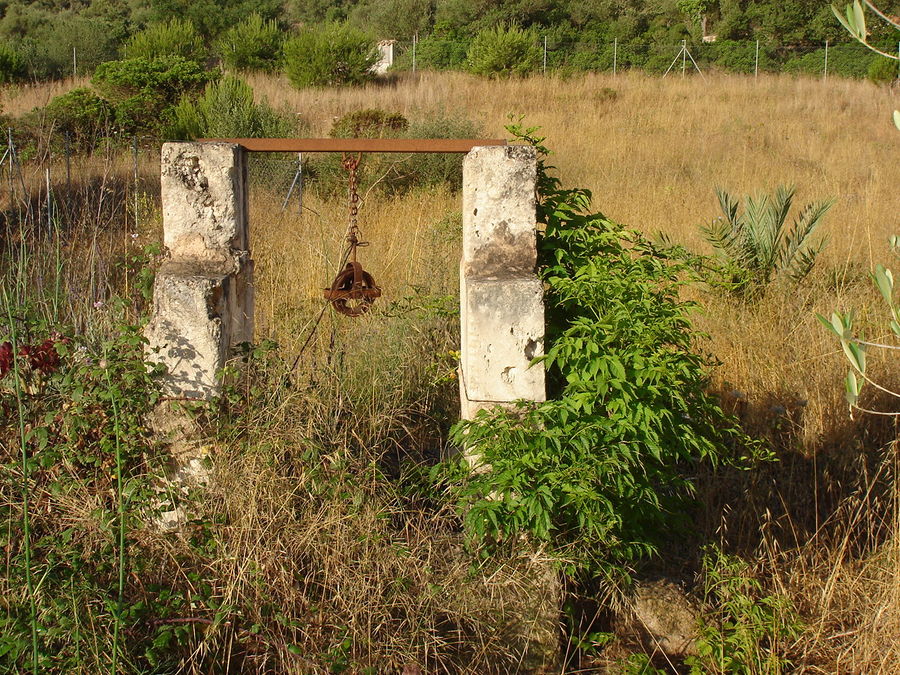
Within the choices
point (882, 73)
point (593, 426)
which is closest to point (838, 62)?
point (882, 73)

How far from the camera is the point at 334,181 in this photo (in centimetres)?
946

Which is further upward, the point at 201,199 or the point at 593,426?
the point at 201,199

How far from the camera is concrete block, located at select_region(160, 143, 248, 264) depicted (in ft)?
9.50

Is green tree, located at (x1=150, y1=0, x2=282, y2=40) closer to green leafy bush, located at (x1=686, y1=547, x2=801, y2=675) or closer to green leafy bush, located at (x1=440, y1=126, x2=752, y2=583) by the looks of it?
green leafy bush, located at (x1=440, y1=126, x2=752, y2=583)

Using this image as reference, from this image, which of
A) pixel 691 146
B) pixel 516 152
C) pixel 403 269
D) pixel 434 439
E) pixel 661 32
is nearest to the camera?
pixel 516 152

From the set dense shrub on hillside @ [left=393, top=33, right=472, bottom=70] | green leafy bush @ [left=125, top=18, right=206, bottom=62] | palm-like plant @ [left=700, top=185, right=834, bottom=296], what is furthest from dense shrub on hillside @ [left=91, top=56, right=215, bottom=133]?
palm-like plant @ [left=700, top=185, right=834, bottom=296]

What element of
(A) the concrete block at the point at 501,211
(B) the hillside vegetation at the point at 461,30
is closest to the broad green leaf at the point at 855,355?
(A) the concrete block at the point at 501,211

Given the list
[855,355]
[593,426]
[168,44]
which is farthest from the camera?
[168,44]

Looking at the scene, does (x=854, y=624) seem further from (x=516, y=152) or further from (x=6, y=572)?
(x=6, y=572)

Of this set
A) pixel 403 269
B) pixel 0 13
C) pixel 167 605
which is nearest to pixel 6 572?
pixel 167 605

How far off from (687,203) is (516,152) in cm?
579

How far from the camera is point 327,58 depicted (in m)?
16.6

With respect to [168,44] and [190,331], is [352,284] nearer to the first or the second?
[190,331]

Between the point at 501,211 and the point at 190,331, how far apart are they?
1205mm
